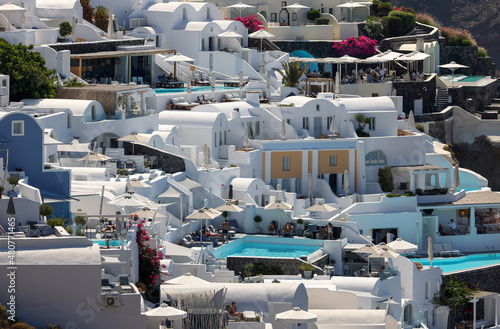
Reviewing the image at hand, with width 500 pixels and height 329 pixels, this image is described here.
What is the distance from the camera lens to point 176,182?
66.2m

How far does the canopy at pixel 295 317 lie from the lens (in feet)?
158

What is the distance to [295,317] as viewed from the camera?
158 ft

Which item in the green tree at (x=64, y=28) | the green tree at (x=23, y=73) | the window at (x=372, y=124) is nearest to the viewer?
the green tree at (x=23, y=73)

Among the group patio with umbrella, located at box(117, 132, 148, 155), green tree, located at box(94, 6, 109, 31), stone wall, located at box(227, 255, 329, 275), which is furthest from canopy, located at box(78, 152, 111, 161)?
green tree, located at box(94, 6, 109, 31)

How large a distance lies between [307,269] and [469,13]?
6539 centimetres

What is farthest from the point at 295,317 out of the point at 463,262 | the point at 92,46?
the point at 92,46

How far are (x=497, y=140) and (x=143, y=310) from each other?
152 feet

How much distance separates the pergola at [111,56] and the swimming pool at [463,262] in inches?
693

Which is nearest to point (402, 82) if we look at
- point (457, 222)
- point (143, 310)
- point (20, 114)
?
point (457, 222)

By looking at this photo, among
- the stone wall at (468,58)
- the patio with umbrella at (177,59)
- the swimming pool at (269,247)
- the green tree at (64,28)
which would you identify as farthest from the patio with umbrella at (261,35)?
A: the swimming pool at (269,247)

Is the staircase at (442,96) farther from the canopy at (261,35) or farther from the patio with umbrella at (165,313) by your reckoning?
the patio with umbrella at (165,313)

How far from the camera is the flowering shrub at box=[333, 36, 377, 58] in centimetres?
9075

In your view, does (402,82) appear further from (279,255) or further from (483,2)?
(483,2)

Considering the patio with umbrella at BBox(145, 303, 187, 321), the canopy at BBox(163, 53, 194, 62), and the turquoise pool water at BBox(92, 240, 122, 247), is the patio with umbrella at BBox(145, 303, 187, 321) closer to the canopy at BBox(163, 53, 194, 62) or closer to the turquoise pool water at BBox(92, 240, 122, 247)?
the turquoise pool water at BBox(92, 240, 122, 247)
